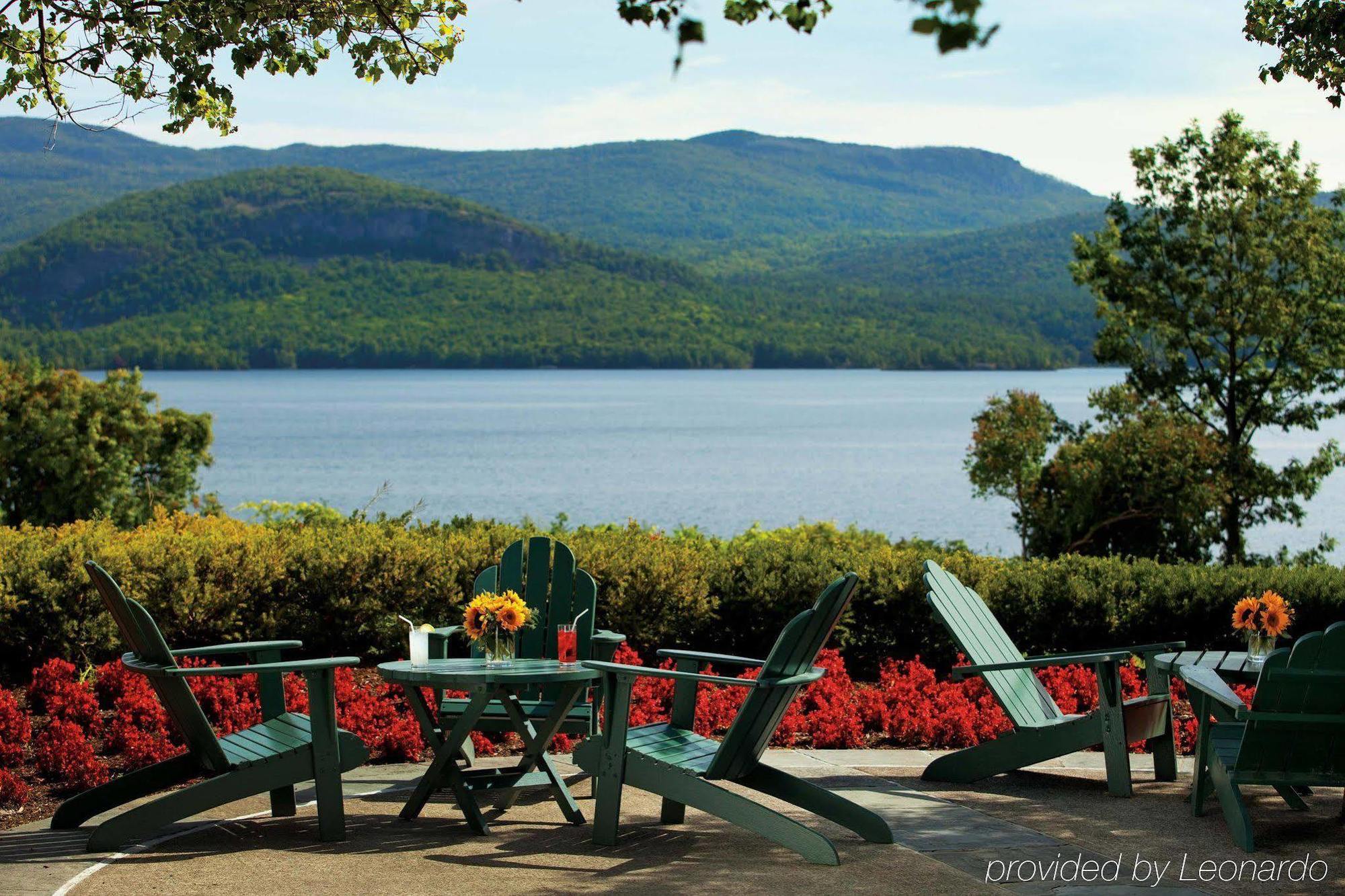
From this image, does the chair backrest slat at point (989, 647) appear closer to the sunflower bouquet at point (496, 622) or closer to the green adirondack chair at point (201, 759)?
the sunflower bouquet at point (496, 622)

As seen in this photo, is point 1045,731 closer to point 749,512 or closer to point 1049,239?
point 749,512

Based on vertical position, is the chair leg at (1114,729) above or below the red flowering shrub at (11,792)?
above

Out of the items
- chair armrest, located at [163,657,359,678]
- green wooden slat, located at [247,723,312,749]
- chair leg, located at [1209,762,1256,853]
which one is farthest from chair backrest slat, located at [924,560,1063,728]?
green wooden slat, located at [247,723,312,749]

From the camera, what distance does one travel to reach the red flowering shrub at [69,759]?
5.50 metres

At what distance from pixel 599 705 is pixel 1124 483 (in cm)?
1173

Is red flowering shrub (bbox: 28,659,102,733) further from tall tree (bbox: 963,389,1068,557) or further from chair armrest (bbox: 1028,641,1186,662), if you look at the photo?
tall tree (bbox: 963,389,1068,557)

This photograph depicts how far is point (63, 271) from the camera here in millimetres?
113875

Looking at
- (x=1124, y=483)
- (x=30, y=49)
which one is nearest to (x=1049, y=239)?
(x=1124, y=483)

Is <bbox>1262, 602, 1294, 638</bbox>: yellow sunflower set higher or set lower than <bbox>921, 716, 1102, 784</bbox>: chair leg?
higher

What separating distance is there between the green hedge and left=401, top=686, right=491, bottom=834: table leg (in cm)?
278

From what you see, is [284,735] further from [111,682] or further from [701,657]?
[111,682]

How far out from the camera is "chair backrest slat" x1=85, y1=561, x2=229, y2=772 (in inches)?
181

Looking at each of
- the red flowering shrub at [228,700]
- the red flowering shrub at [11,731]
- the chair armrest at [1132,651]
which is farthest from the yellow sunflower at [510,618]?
the red flowering shrub at [11,731]

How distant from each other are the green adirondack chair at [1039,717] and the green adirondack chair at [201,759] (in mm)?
2442
